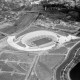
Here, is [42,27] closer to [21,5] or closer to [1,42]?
[1,42]

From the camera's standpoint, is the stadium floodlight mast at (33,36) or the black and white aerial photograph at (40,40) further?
the stadium floodlight mast at (33,36)

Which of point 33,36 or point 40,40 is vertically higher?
point 33,36

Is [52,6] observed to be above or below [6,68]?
above

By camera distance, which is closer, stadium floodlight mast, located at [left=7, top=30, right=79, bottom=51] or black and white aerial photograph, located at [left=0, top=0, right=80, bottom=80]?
black and white aerial photograph, located at [left=0, top=0, right=80, bottom=80]

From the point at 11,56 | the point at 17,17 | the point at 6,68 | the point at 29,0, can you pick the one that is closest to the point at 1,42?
the point at 11,56

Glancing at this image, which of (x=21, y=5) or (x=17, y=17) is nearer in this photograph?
(x=17, y=17)

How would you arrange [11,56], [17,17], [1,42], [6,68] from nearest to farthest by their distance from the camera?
[6,68]
[11,56]
[1,42]
[17,17]

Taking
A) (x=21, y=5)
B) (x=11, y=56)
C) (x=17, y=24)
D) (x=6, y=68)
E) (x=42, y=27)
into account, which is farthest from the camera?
(x=21, y=5)
